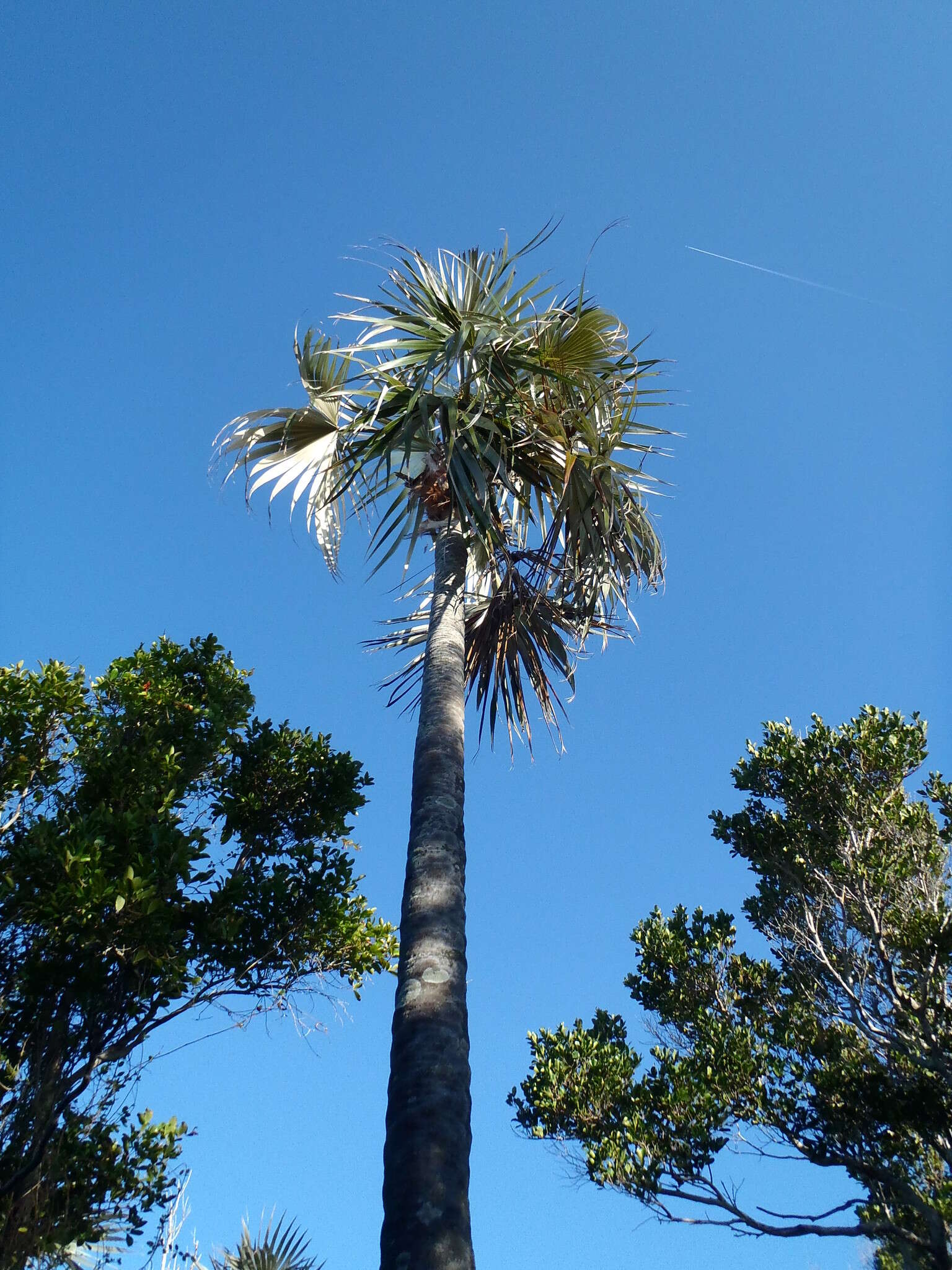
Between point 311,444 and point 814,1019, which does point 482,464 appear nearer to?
point 311,444

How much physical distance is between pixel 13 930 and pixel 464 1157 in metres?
3.84

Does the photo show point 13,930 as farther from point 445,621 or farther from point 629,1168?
point 629,1168

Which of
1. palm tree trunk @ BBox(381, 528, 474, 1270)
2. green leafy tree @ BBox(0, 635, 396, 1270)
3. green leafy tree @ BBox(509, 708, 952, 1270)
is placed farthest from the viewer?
green leafy tree @ BBox(509, 708, 952, 1270)

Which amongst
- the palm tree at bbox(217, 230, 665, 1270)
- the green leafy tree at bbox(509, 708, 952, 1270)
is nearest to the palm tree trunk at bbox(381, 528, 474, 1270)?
the palm tree at bbox(217, 230, 665, 1270)

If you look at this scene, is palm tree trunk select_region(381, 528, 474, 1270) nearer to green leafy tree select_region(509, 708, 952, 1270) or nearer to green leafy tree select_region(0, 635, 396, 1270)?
green leafy tree select_region(0, 635, 396, 1270)

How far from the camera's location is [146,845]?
6184 millimetres

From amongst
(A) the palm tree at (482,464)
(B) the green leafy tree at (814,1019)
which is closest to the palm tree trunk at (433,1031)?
(A) the palm tree at (482,464)

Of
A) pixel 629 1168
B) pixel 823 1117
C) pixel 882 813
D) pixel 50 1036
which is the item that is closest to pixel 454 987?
pixel 50 1036

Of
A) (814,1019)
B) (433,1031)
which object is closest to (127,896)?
(433,1031)

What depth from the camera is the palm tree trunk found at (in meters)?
3.36

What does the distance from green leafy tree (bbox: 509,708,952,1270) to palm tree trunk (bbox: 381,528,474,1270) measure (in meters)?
7.01

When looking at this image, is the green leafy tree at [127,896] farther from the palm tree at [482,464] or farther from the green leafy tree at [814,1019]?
the green leafy tree at [814,1019]

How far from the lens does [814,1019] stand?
10641 mm

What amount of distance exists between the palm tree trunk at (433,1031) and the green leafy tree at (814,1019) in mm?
7014
